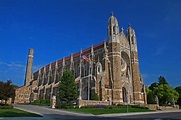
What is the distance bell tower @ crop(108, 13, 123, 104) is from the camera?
156ft

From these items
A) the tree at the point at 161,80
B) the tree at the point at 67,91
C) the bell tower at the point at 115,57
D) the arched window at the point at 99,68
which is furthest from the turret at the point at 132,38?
the tree at the point at 161,80

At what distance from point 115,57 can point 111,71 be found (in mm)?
4158

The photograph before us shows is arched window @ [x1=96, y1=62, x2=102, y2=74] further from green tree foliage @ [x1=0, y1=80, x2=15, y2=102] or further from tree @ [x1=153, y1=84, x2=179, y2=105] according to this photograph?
tree @ [x1=153, y1=84, x2=179, y2=105]

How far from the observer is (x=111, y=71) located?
165 ft

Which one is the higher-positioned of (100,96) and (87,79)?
(87,79)

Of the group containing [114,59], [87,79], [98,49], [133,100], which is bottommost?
[133,100]

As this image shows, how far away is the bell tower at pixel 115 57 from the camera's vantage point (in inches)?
1877

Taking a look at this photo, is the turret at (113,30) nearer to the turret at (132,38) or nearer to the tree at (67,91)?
the turret at (132,38)

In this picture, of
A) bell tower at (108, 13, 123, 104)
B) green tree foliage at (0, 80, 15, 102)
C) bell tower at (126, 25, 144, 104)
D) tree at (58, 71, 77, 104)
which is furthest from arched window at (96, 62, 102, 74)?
green tree foliage at (0, 80, 15, 102)

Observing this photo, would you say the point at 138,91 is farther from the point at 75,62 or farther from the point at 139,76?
the point at 75,62

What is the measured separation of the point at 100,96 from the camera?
45.5 meters

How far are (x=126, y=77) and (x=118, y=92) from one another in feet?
29.1

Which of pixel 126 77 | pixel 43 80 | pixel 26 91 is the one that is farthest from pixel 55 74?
pixel 126 77

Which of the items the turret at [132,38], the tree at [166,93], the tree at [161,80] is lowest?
the tree at [166,93]
